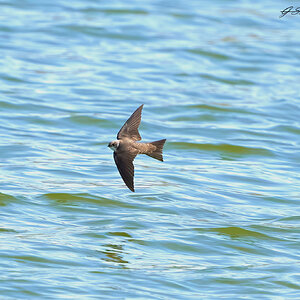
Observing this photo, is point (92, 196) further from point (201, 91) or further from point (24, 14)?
point (24, 14)

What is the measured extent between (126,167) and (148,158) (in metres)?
3.43

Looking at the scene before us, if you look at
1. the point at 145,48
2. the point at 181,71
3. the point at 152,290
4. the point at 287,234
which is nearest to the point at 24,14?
the point at 145,48

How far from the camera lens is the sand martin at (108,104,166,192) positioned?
6578 millimetres

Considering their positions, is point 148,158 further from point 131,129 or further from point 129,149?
point 129,149

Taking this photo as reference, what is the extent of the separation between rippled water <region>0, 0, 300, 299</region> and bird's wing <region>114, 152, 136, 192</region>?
67 cm

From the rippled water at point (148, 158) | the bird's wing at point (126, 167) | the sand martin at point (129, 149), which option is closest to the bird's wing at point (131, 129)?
the sand martin at point (129, 149)

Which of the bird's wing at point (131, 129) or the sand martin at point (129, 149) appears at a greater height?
the bird's wing at point (131, 129)

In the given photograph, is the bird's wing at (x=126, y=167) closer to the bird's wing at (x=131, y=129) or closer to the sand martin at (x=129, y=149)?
the sand martin at (x=129, y=149)

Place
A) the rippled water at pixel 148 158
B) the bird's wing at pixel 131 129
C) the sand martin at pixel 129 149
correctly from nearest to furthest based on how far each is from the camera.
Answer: the rippled water at pixel 148 158, the sand martin at pixel 129 149, the bird's wing at pixel 131 129

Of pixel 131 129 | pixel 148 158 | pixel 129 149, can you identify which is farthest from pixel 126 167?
pixel 148 158

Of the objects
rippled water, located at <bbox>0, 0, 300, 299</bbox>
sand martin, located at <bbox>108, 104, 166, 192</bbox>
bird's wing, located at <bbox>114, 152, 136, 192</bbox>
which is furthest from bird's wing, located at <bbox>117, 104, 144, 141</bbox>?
rippled water, located at <bbox>0, 0, 300, 299</bbox>

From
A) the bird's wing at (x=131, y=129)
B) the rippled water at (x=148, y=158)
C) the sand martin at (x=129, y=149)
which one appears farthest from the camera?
the bird's wing at (x=131, y=129)

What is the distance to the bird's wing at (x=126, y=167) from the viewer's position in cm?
650

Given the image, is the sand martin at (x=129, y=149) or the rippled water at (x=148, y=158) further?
the sand martin at (x=129, y=149)
